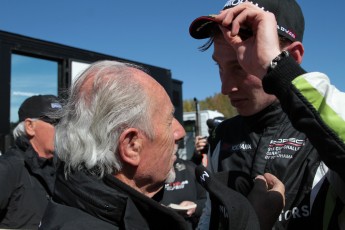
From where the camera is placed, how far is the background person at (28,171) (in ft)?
10.8

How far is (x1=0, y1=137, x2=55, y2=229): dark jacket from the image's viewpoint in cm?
326

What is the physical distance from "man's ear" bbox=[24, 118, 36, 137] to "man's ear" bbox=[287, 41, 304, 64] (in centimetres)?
319

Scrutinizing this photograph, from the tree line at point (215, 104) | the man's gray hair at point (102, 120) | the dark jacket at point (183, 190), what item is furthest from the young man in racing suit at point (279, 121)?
the tree line at point (215, 104)

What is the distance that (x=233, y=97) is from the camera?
5.82 feet

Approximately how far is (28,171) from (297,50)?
111 inches

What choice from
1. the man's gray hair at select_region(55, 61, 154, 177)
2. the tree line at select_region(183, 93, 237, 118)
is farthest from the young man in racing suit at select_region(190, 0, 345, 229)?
the tree line at select_region(183, 93, 237, 118)

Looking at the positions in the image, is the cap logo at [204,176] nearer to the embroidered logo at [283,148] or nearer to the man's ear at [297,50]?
the embroidered logo at [283,148]

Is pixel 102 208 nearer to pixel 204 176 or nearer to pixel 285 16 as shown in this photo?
pixel 204 176

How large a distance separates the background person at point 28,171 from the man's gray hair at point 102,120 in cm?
163

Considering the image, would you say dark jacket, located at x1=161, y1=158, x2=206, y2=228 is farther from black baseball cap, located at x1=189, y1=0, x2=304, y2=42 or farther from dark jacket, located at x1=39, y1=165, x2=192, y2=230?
dark jacket, located at x1=39, y1=165, x2=192, y2=230

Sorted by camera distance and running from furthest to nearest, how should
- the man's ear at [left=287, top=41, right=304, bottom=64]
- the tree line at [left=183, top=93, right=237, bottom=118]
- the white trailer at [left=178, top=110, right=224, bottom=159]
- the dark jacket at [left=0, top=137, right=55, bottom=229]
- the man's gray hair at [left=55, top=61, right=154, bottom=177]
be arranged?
the tree line at [left=183, top=93, right=237, bottom=118] → the white trailer at [left=178, top=110, right=224, bottom=159] → the dark jacket at [left=0, top=137, right=55, bottom=229] → the man's ear at [left=287, top=41, right=304, bottom=64] → the man's gray hair at [left=55, top=61, right=154, bottom=177]

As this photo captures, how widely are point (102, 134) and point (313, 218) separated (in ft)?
2.59

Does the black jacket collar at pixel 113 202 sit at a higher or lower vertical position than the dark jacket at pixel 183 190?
higher

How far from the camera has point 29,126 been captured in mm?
4109
